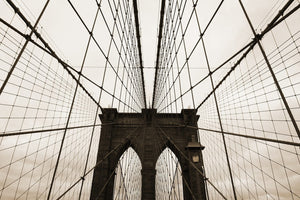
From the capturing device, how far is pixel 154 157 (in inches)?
421

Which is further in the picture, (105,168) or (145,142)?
(145,142)

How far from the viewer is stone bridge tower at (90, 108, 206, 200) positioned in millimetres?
9678

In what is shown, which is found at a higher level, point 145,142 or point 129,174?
point 145,142

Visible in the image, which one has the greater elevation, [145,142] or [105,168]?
[145,142]

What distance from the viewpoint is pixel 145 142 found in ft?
36.7

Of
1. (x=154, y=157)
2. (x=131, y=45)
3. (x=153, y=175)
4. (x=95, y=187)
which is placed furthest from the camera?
(x=154, y=157)

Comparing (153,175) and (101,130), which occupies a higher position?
(101,130)

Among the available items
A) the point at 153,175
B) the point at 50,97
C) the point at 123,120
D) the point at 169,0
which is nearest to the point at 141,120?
Answer: the point at 123,120

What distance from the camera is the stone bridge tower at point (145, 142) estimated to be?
31.8 ft

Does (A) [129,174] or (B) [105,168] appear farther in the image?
(A) [129,174]

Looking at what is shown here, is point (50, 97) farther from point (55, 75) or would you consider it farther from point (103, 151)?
point (103, 151)

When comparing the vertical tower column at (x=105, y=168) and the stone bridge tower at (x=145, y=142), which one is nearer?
the vertical tower column at (x=105, y=168)

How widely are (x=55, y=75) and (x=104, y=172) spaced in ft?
23.9

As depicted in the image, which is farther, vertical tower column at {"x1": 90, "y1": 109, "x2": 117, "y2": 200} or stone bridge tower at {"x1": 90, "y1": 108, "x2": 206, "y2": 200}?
stone bridge tower at {"x1": 90, "y1": 108, "x2": 206, "y2": 200}
